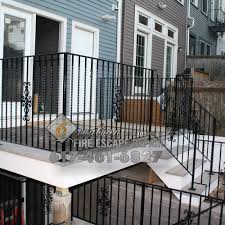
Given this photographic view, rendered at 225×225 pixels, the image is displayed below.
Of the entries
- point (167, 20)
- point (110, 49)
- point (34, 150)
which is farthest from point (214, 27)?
point (34, 150)

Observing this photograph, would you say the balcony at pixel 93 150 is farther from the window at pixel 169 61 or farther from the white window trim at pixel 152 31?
the window at pixel 169 61

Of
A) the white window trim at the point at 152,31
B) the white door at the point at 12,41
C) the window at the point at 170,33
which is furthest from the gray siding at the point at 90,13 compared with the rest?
the window at the point at 170,33

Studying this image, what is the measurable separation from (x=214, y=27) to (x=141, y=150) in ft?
42.9

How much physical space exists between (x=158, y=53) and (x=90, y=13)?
367 cm

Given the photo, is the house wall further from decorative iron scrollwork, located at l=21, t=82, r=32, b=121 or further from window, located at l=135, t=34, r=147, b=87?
decorative iron scrollwork, located at l=21, t=82, r=32, b=121

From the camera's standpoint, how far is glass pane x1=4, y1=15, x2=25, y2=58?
572 centimetres

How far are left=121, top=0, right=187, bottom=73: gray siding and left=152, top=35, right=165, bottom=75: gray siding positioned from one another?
12mm

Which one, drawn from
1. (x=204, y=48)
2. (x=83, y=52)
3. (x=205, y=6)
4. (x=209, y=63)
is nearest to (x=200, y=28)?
(x=205, y=6)

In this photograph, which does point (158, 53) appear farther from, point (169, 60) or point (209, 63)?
point (209, 63)

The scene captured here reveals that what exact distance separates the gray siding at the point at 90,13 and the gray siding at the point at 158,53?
89.1 inches

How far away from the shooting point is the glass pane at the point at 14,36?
5.72m

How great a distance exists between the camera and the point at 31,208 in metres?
6.73

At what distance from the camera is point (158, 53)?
34.2 ft

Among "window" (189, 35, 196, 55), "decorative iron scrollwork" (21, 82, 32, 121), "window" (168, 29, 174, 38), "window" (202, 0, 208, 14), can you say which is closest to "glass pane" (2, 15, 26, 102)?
"decorative iron scrollwork" (21, 82, 32, 121)
